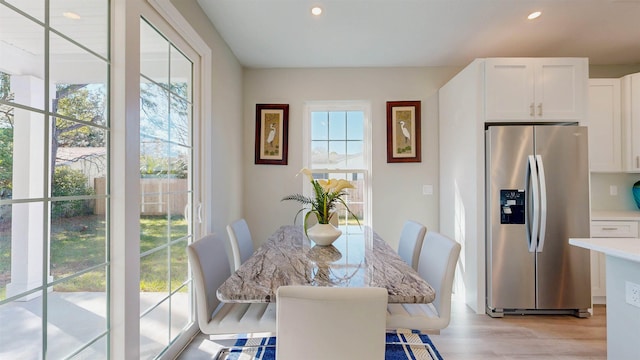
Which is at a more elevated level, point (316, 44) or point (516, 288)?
point (316, 44)

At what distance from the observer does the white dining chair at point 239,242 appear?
2.00 metres

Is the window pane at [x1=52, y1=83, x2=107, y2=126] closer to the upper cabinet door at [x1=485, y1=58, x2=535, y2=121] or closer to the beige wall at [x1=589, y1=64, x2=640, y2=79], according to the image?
the upper cabinet door at [x1=485, y1=58, x2=535, y2=121]

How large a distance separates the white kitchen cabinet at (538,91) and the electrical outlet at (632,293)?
160cm

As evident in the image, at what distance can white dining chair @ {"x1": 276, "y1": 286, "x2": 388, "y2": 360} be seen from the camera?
3.19 ft

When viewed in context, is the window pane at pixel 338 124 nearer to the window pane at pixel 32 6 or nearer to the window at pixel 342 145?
the window at pixel 342 145

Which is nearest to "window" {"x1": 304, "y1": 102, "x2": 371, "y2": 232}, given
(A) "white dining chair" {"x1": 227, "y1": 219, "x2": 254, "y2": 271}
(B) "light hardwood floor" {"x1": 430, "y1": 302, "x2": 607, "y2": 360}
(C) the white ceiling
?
(C) the white ceiling

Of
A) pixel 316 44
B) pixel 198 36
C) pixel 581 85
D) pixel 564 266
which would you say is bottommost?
→ pixel 564 266

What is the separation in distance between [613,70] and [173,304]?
519 centimetres

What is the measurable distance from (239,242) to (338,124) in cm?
207

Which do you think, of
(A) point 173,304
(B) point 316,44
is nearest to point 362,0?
(B) point 316,44

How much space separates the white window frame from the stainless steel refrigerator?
4.41ft

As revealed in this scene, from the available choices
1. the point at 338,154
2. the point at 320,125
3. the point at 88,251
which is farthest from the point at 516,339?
the point at 88,251

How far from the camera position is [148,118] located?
170cm

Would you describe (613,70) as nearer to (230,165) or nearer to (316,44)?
(316,44)
